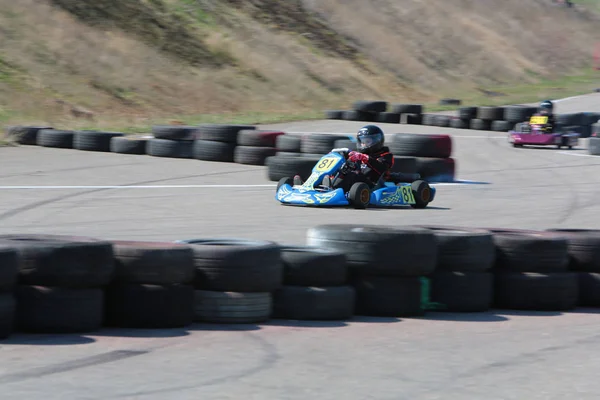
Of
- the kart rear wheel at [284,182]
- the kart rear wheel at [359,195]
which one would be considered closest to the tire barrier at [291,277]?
the kart rear wheel at [359,195]

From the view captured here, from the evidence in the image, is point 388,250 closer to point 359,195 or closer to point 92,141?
point 359,195

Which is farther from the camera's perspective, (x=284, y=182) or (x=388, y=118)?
(x=388, y=118)

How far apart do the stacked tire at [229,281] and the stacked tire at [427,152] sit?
10.4 meters

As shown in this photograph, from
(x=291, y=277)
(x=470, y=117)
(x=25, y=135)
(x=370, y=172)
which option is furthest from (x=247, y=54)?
(x=291, y=277)

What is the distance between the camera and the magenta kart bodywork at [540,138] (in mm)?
24250

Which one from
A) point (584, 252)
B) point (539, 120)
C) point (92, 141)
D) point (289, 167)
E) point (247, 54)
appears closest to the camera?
point (584, 252)

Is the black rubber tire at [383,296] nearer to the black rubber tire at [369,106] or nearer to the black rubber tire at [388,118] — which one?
the black rubber tire at [369,106]

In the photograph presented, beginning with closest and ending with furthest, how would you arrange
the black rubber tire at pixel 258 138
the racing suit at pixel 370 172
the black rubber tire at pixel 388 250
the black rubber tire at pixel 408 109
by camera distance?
the black rubber tire at pixel 388 250 < the racing suit at pixel 370 172 < the black rubber tire at pixel 258 138 < the black rubber tire at pixel 408 109

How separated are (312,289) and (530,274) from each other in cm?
178

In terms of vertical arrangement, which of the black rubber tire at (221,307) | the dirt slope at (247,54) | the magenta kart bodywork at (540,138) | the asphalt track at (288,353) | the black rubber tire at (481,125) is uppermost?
the dirt slope at (247,54)

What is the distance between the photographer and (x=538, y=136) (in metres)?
24.3

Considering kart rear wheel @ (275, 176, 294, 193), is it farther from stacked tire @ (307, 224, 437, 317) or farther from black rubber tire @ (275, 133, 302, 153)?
stacked tire @ (307, 224, 437, 317)

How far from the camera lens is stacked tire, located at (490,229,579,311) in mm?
7500

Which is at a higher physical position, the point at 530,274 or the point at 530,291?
the point at 530,274
